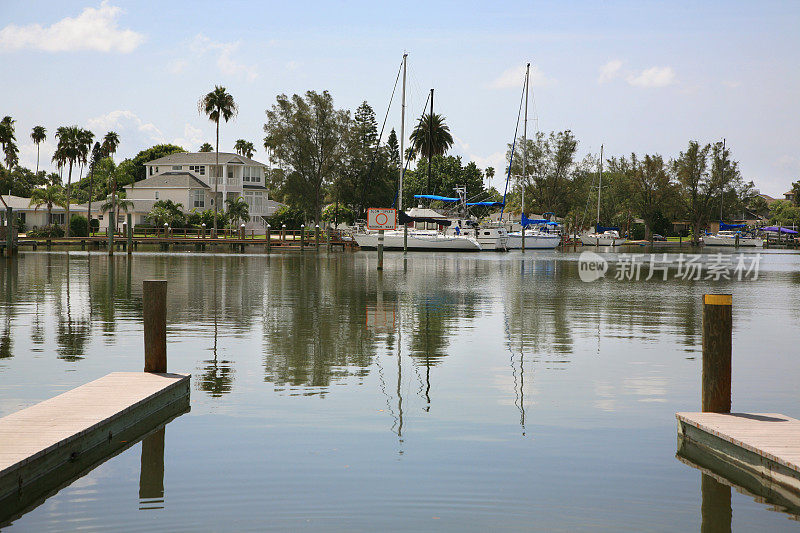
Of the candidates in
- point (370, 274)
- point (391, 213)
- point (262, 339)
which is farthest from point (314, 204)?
point (262, 339)

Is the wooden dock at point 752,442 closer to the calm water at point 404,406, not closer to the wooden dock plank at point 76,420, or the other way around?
the calm water at point 404,406

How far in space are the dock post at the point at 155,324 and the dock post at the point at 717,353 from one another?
7.60 m

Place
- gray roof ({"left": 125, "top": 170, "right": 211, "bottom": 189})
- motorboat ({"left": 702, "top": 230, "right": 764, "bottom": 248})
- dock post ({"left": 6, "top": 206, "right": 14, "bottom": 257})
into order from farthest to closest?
1. motorboat ({"left": 702, "top": 230, "right": 764, "bottom": 248})
2. gray roof ({"left": 125, "top": 170, "right": 211, "bottom": 189})
3. dock post ({"left": 6, "top": 206, "right": 14, "bottom": 257})

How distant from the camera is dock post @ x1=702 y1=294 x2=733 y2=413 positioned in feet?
34.9

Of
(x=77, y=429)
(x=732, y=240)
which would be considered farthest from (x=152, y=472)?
(x=732, y=240)

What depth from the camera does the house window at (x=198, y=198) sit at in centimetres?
11219

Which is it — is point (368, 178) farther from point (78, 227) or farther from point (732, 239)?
point (732, 239)

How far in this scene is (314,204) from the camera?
319 feet

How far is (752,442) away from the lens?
29.9 ft

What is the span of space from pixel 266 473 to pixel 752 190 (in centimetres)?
14472

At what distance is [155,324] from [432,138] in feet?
391

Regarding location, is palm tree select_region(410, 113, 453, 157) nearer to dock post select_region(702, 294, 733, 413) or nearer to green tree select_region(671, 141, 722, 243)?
green tree select_region(671, 141, 722, 243)

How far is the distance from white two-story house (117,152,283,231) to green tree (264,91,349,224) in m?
16.5

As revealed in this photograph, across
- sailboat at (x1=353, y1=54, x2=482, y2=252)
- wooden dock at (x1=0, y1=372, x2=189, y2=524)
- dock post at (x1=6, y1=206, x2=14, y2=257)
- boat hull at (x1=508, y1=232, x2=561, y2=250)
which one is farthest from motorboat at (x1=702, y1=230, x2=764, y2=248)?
wooden dock at (x1=0, y1=372, x2=189, y2=524)
